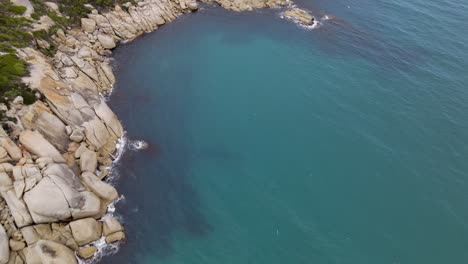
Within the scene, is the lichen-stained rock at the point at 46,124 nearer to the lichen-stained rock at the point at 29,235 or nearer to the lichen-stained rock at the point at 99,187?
the lichen-stained rock at the point at 99,187

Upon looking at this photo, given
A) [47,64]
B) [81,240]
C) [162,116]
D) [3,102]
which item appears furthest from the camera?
[162,116]

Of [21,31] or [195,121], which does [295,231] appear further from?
[21,31]

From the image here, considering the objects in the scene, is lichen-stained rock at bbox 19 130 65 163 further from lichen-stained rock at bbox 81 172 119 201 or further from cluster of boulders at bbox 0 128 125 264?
lichen-stained rock at bbox 81 172 119 201

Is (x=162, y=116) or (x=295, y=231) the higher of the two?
(x=162, y=116)

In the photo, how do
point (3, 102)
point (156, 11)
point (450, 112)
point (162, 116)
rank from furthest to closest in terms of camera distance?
point (156, 11) → point (450, 112) → point (162, 116) → point (3, 102)

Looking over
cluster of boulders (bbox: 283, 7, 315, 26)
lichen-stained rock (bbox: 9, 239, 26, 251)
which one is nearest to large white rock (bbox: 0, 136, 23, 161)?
lichen-stained rock (bbox: 9, 239, 26, 251)

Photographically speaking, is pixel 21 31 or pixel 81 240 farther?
pixel 21 31

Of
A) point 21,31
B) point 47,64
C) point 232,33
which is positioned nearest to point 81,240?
point 47,64
